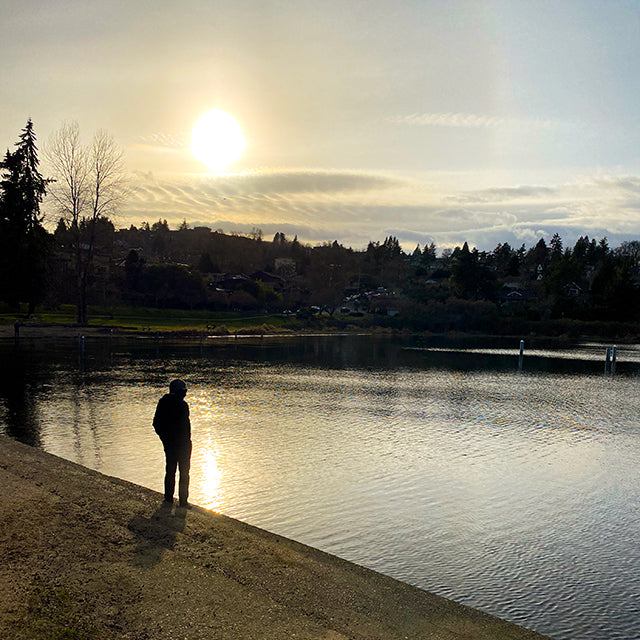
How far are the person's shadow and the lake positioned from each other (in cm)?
190

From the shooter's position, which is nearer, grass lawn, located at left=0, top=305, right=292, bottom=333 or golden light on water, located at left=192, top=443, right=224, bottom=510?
golden light on water, located at left=192, top=443, right=224, bottom=510

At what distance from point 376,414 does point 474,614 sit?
16.7 m

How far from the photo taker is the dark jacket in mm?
10789

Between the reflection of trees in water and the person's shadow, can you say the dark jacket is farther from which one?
the reflection of trees in water

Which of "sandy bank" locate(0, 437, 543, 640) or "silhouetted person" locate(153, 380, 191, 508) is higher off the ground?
"silhouetted person" locate(153, 380, 191, 508)

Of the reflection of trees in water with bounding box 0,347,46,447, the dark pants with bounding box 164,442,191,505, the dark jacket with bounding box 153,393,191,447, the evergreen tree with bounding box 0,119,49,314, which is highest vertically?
the evergreen tree with bounding box 0,119,49,314

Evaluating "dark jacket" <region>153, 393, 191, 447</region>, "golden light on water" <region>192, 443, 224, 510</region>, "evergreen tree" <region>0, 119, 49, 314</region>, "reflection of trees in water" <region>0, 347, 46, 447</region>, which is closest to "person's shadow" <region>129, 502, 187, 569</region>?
"dark jacket" <region>153, 393, 191, 447</region>

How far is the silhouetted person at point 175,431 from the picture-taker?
1079 centimetres

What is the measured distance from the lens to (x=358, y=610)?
23.3 ft

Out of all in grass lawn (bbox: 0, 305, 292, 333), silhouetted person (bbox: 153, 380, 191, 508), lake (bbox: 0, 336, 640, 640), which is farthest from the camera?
grass lawn (bbox: 0, 305, 292, 333)

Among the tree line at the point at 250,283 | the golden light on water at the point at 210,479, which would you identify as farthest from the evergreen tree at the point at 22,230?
the golden light on water at the point at 210,479

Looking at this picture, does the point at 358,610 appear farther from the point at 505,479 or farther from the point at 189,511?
the point at 505,479

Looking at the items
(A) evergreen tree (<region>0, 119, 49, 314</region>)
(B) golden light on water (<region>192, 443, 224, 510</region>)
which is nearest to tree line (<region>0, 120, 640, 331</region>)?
(A) evergreen tree (<region>0, 119, 49, 314</region>)

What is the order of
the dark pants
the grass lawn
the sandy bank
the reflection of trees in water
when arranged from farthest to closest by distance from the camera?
the grass lawn → the reflection of trees in water → the dark pants → the sandy bank
